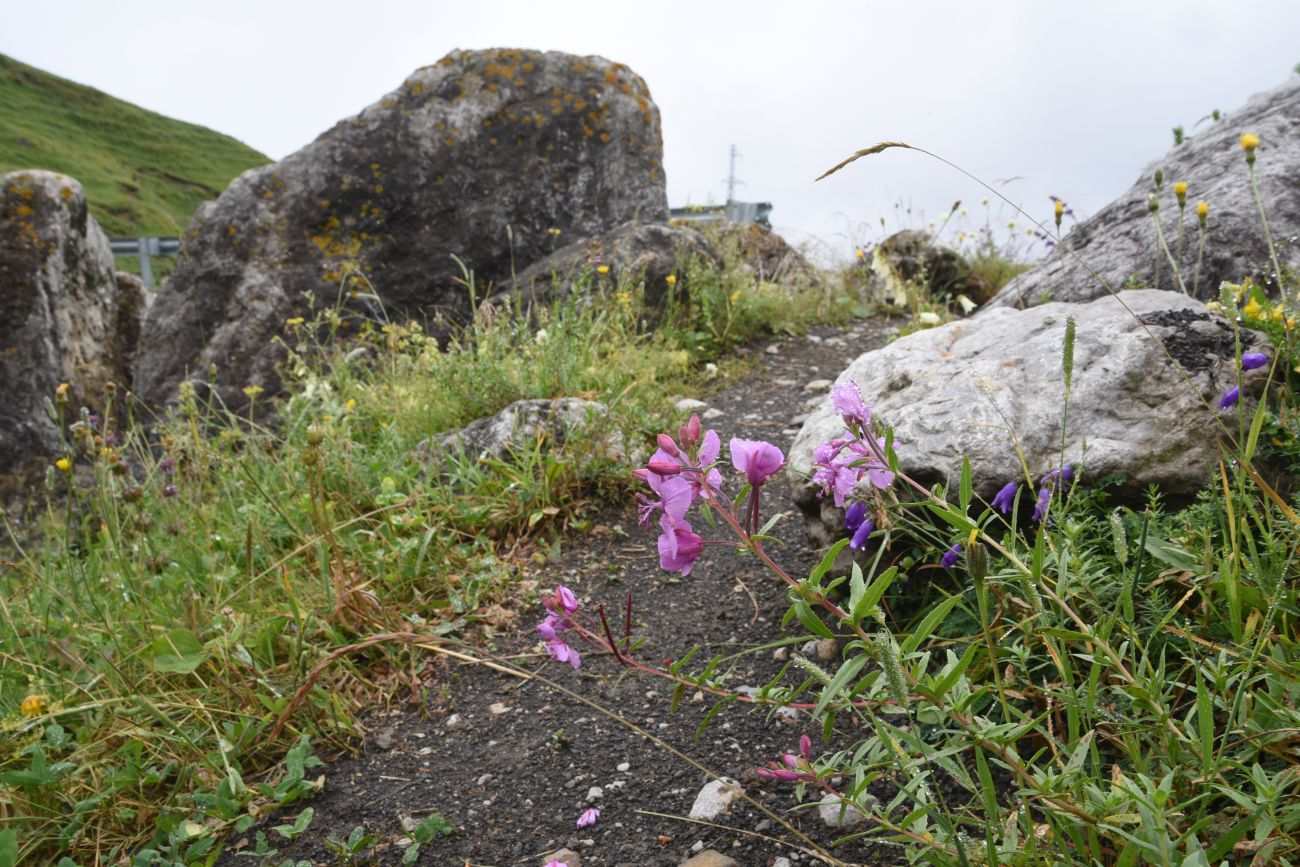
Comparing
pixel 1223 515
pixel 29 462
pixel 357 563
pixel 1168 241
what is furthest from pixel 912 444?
pixel 29 462

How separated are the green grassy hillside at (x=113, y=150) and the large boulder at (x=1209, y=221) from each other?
52.6m

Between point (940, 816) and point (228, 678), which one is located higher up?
point (940, 816)

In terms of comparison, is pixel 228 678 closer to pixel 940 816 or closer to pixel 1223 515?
pixel 940 816

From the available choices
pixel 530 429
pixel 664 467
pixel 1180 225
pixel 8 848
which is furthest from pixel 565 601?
pixel 1180 225

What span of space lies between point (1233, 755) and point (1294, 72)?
4.73 metres

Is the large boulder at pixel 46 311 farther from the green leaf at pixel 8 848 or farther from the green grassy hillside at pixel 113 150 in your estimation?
the green grassy hillside at pixel 113 150

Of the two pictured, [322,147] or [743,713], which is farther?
[322,147]

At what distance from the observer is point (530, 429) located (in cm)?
380

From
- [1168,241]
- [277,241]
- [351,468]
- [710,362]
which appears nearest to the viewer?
[351,468]

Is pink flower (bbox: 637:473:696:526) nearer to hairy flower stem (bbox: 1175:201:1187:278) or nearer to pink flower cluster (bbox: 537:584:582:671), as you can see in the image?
pink flower cluster (bbox: 537:584:582:671)

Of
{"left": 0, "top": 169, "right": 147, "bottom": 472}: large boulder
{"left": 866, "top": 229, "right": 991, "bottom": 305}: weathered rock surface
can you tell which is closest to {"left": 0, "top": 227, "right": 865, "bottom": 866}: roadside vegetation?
{"left": 0, "top": 169, "right": 147, "bottom": 472}: large boulder

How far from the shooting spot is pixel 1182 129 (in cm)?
504

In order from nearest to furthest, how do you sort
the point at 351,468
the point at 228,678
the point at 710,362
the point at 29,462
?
the point at 228,678 → the point at 351,468 → the point at 710,362 → the point at 29,462

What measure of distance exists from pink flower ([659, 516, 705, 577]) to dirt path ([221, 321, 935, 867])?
381mm
